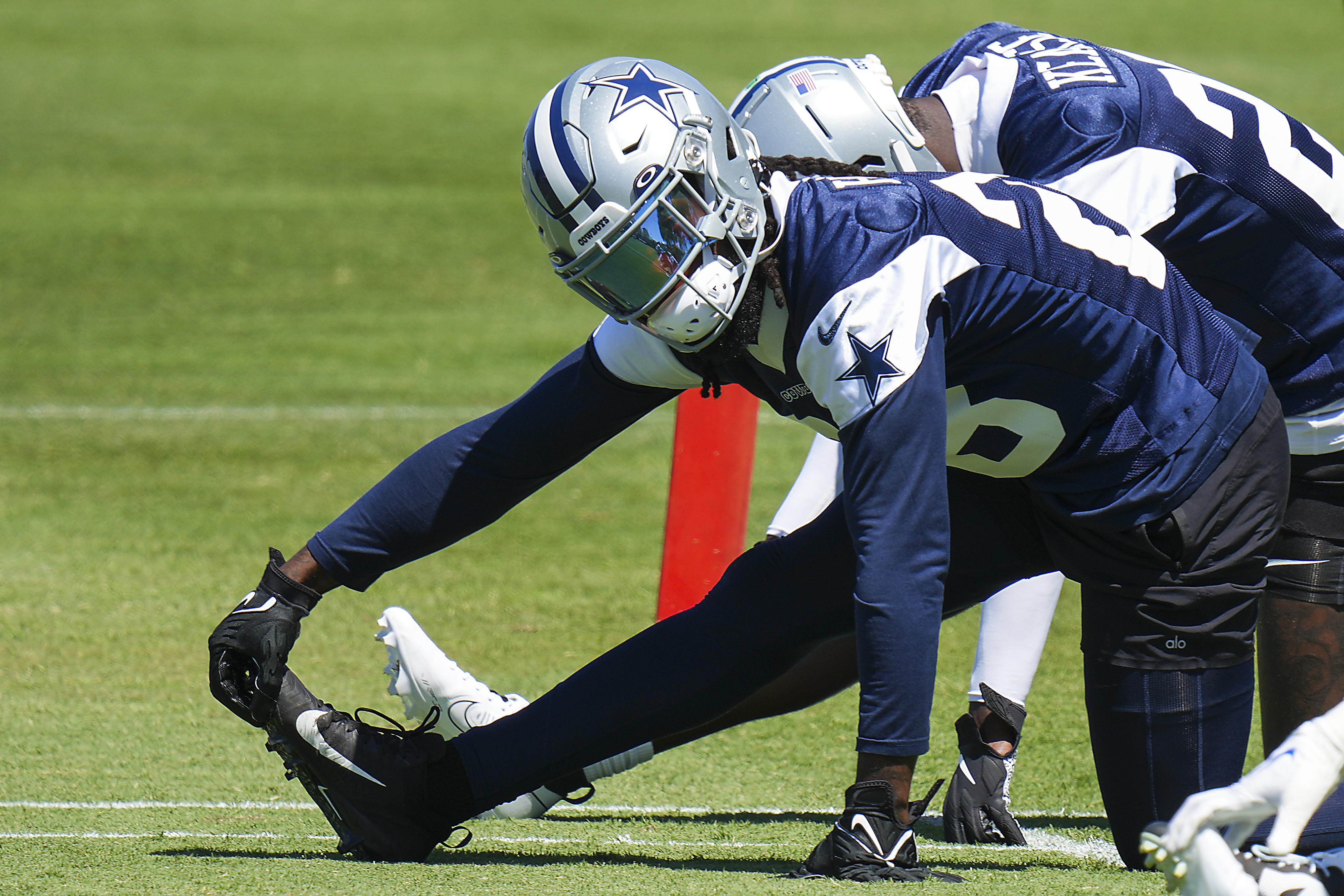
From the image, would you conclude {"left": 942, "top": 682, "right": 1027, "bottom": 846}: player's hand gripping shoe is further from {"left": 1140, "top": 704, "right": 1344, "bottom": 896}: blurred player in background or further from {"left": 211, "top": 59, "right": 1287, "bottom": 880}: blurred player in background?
{"left": 1140, "top": 704, "right": 1344, "bottom": 896}: blurred player in background

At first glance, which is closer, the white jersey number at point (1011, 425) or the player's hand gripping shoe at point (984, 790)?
the white jersey number at point (1011, 425)

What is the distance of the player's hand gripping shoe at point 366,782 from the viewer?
3758 mm

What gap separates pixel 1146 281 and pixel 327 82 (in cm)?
1951

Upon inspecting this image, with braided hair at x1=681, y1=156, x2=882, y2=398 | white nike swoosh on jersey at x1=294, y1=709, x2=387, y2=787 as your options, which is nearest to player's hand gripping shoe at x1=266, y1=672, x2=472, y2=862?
white nike swoosh on jersey at x1=294, y1=709, x2=387, y2=787

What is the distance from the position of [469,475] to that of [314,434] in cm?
578

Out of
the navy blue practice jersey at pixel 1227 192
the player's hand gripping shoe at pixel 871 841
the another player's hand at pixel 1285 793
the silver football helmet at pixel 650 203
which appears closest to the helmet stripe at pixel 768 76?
the navy blue practice jersey at pixel 1227 192

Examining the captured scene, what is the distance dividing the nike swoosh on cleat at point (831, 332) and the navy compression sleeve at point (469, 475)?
809mm

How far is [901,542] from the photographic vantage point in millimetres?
3096

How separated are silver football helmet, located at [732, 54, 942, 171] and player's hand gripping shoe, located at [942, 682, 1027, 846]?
1407 millimetres

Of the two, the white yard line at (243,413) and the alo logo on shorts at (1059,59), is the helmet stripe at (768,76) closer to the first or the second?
the alo logo on shorts at (1059,59)

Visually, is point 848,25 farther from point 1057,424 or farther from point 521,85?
point 1057,424

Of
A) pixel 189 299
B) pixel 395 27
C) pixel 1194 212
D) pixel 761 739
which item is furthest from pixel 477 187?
pixel 1194 212

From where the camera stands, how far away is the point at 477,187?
1733cm

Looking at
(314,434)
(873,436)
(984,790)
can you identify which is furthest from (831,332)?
(314,434)
